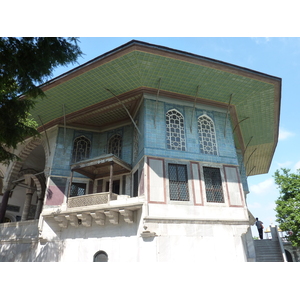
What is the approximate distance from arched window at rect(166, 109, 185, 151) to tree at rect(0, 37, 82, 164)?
531 cm

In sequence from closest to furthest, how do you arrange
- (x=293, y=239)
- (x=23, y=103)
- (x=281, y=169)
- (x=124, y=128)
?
1. (x=23, y=103)
2. (x=124, y=128)
3. (x=293, y=239)
4. (x=281, y=169)

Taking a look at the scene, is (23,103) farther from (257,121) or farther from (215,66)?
(257,121)

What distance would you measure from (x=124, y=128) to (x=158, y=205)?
4921mm

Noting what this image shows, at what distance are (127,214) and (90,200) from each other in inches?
69.9

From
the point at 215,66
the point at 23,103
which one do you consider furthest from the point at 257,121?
the point at 23,103

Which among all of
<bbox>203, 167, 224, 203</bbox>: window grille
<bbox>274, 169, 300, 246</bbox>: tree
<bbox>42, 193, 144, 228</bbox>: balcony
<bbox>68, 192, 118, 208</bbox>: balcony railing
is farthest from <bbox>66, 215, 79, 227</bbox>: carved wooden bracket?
<bbox>274, 169, 300, 246</bbox>: tree

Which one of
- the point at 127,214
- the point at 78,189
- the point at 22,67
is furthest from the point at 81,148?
the point at 22,67

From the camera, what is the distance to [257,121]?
12602mm

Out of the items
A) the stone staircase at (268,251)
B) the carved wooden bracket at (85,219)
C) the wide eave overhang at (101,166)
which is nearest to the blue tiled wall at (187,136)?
the wide eave overhang at (101,166)

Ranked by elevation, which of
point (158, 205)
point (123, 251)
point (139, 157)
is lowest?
point (123, 251)

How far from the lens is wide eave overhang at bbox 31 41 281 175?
902 cm

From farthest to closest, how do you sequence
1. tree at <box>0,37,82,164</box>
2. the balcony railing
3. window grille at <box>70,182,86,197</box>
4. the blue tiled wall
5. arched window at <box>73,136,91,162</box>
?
arched window at <box>73,136,91,162</box> → window grille at <box>70,182,86,197</box> → the blue tiled wall → the balcony railing → tree at <box>0,37,82,164</box>

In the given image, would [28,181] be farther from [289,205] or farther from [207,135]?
[289,205]

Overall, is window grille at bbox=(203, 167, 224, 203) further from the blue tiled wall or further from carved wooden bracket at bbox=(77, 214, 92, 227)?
carved wooden bracket at bbox=(77, 214, 92, 227)
